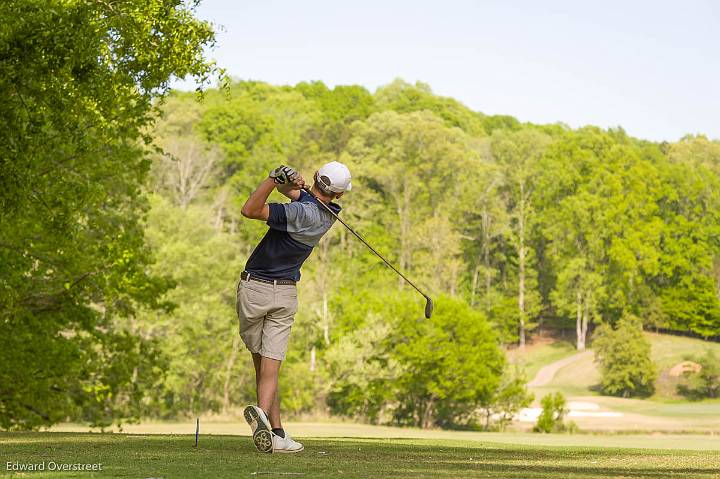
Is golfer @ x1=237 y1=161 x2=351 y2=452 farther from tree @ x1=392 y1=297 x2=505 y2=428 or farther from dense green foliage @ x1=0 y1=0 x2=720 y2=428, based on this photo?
tree @ x1=392 y1=297 x2=505 y2=428

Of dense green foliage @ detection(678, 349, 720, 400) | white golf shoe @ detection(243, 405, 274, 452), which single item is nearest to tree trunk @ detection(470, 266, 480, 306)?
dense green foliage @ detection(678, 349, 720, 400)

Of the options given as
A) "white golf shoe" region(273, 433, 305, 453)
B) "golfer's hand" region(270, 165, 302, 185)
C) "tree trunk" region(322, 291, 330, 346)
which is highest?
"tree trunk" region(322, 291, 330, 346)

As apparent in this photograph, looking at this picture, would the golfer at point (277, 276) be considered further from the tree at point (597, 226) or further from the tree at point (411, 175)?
the tree at point (597, 226)

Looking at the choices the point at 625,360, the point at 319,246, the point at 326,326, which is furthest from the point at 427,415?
the point at 625,360

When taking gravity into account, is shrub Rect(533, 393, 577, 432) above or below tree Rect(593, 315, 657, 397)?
below

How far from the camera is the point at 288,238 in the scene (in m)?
8.12

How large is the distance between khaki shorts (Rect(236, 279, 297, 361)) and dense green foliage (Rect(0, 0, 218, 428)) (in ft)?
18.7

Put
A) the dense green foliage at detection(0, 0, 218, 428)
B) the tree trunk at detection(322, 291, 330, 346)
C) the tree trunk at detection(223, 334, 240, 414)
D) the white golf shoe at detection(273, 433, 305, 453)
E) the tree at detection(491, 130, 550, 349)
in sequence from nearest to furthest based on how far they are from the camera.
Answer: the white golf shoe at detection(273, 433, 305, 453)
the dense green foliage at detection(0, 0, 218, 428)
the tree trunk at detection(223, 334, 240, 414)
the tree trunk at detection(322, 291, 330, 346)
the tree at detection(491, 130, 550, 349)

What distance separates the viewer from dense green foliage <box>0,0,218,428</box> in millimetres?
13164

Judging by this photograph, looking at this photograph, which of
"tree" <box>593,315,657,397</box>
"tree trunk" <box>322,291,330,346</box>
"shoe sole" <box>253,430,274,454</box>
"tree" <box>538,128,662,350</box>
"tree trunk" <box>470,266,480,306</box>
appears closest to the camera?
"shoe sole" <box>253,430,274,454</box>

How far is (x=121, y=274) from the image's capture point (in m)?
19.9

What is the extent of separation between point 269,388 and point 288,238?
1.07 metres

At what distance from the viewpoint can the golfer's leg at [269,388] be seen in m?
8.06

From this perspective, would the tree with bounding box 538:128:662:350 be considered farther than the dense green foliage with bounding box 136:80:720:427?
Yes
